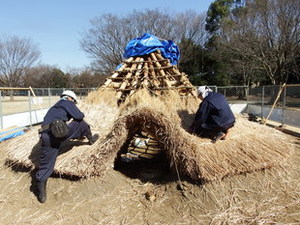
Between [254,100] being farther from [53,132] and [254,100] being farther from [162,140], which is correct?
[53,132]

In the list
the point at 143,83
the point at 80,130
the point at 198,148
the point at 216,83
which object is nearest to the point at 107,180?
the point at 80,130

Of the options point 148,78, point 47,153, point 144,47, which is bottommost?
point 47,153

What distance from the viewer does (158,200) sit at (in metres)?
3.26

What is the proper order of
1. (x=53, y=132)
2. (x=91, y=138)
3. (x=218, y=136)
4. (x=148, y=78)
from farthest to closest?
(x=148, y=78) < (x=91, y=138) < (x=218, y=136) < (x=53, y=132)

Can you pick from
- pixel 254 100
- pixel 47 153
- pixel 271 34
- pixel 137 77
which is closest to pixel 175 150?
pixel 47 153

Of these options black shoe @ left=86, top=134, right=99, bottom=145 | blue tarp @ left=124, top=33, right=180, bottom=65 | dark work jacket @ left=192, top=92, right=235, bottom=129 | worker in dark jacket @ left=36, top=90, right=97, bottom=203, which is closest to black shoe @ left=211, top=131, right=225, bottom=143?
dark work jacket @ left=192, top=92, right=235, bottom=129

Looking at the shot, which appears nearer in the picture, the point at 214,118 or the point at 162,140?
the point at 162,140

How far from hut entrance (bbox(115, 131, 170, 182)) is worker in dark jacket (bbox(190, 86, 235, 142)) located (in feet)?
3.84

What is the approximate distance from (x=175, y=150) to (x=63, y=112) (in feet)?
6.08

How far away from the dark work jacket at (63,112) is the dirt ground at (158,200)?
1.09m

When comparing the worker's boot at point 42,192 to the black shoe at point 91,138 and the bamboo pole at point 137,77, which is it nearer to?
the black shoe at point 91,138

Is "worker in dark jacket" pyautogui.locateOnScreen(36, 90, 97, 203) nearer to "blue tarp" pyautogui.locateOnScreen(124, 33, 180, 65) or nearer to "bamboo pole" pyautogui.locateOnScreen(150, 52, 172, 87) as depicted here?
"bamboo pole" pyautogui.locateOnScreen(150, 52, 172, 87)

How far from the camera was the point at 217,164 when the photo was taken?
315cm

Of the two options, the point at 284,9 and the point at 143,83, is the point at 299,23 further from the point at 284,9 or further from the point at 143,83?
the point at 143,83
